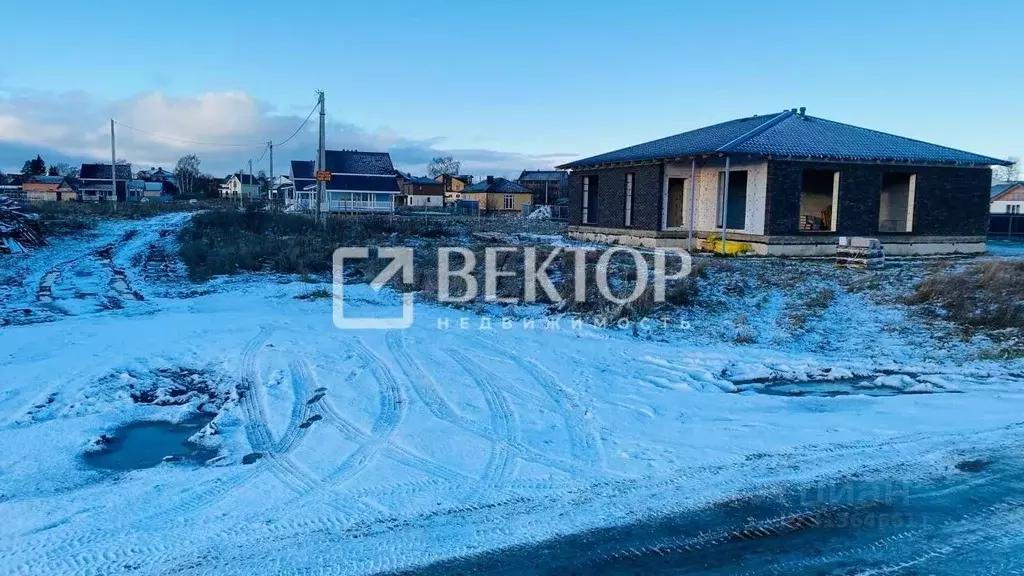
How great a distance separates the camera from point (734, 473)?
556cm

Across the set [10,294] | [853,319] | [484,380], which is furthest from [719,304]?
[10,294]

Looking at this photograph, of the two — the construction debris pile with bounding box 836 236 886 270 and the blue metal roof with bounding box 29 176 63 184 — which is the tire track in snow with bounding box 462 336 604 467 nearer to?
the construction debris pile with bounding box 836 236 886 270

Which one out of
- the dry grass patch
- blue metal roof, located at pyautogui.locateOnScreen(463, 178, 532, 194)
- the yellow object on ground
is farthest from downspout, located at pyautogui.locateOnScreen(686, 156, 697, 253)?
blue metal roof, located at pyautogui.locateOnScreen(463, 178, 532, 194)

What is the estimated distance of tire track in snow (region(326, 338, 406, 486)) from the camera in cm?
543

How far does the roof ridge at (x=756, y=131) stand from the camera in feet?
65.5

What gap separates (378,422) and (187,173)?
117 meters

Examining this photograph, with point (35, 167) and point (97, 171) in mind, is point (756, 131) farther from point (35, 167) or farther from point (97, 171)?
point (35, 167)

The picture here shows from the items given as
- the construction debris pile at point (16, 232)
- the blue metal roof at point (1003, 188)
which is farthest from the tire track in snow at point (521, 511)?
the blue metal roof at point (1003, 188)

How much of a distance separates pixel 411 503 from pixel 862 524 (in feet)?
→ 9.62

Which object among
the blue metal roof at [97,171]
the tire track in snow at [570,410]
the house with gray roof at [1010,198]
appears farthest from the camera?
the blue metal roof at [97,171]

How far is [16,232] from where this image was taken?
21.6 m

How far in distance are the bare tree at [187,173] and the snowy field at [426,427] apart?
3995 inches

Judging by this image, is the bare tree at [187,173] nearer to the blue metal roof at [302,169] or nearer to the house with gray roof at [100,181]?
the house with gray roof at [100,181]

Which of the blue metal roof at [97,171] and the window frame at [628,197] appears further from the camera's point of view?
the blue metal roof at [97,171]
